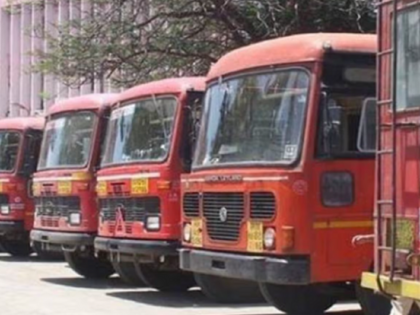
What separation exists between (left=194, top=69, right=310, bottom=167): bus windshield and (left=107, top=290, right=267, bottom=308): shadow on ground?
2.74 m

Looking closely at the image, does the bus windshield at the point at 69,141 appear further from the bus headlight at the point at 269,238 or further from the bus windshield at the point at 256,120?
the bus headlight at the point at 269,238

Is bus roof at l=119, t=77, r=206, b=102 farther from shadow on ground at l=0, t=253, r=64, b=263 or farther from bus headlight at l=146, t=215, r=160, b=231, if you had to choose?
shadow on ground at l=0, t=253, r=64, b=263

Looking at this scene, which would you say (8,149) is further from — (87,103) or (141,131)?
(141,131)

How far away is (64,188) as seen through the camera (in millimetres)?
15891

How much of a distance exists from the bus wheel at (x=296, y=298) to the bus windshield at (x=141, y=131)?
9.58 ft

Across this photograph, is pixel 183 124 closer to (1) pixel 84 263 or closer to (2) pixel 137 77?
(1) pixel 84 263

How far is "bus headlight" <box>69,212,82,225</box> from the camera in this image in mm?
15623

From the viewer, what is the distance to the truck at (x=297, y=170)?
9852 mm

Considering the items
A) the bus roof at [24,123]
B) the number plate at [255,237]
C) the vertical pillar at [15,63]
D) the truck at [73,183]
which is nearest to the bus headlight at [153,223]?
the truck at [73,183]

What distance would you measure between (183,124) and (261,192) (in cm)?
331

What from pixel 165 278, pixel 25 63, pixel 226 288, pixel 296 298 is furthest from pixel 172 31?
pixel 25 63

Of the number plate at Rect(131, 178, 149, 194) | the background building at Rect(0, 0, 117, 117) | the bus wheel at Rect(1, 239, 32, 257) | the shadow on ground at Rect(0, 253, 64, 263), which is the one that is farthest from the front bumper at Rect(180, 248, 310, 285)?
the background building at Rect(0, 0, 117, 117)

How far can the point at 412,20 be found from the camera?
7.95 m

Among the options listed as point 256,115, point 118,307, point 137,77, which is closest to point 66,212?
point 118,307
